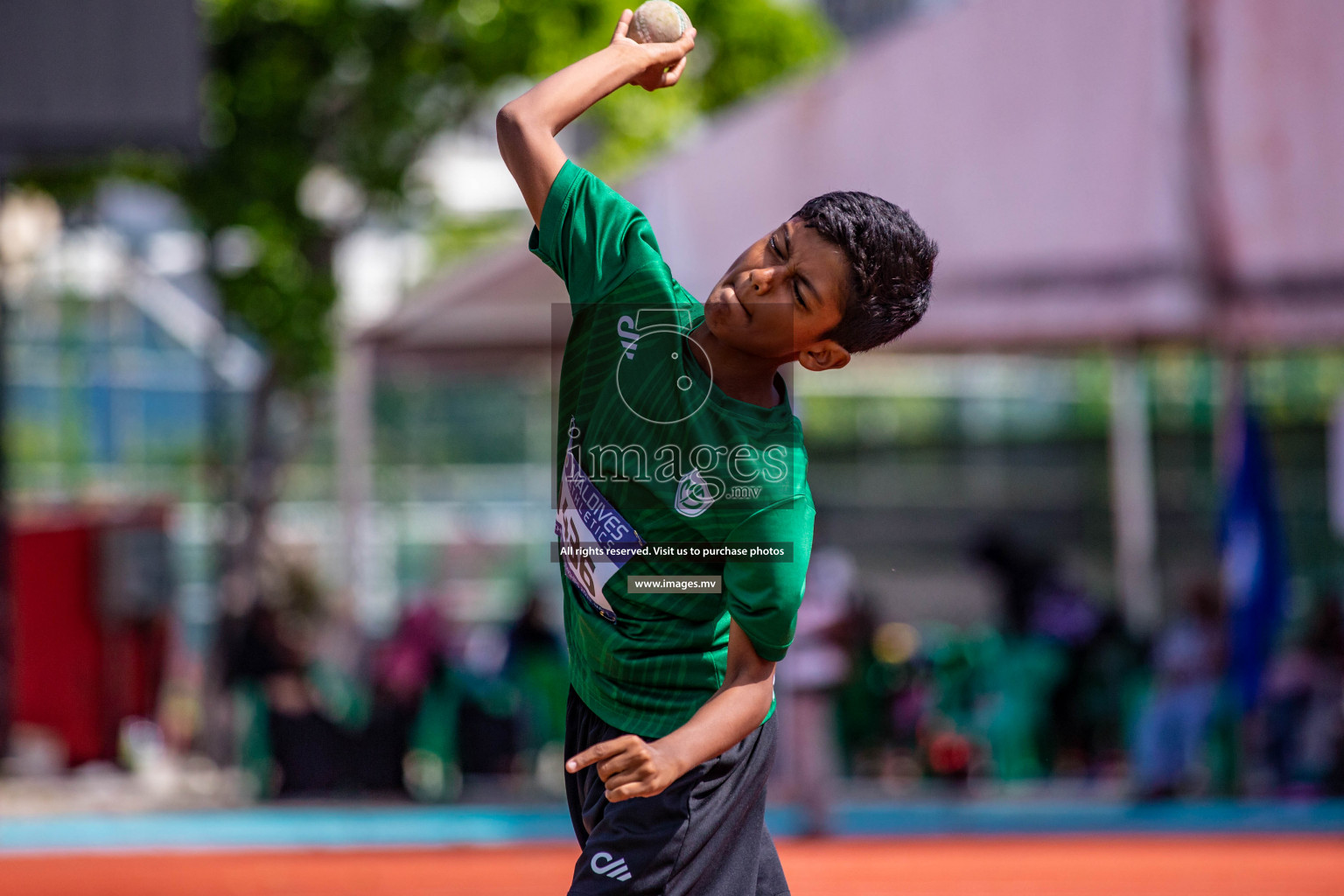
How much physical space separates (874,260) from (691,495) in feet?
1.29

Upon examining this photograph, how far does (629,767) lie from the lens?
1.89 meters

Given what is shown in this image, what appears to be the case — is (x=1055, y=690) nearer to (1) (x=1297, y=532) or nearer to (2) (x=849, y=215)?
(1) (x=1297, y=532)

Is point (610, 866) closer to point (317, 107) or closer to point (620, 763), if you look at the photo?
point (620, 763)

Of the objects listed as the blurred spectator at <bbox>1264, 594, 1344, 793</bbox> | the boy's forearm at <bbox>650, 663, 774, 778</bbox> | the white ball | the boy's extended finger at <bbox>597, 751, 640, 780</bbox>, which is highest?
the white ball

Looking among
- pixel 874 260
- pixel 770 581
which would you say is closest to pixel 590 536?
pixel 770 581

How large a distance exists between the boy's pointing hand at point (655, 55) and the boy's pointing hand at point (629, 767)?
0.94 metres

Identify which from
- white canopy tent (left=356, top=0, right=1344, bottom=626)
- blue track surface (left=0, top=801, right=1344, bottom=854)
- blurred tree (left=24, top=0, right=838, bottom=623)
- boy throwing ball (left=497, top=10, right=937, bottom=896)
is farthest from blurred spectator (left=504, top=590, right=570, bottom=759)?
boy throwing ball (left=497, top=10, right=937, bottom=896)

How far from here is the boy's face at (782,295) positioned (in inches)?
79.1

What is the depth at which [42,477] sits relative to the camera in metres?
16.4

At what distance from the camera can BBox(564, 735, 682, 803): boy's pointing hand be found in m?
1.88

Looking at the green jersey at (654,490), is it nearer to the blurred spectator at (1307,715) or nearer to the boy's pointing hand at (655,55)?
the boy's pointing hand at (655,55)

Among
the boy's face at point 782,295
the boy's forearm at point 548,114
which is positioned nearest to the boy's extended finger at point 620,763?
the boy's face at point 782,295

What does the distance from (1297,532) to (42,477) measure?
12.6 meters

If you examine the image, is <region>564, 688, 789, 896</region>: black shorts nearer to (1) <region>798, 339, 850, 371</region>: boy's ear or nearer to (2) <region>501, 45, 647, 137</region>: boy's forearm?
(1) <region>798, 339, 850, 371</region>: boy's ear
